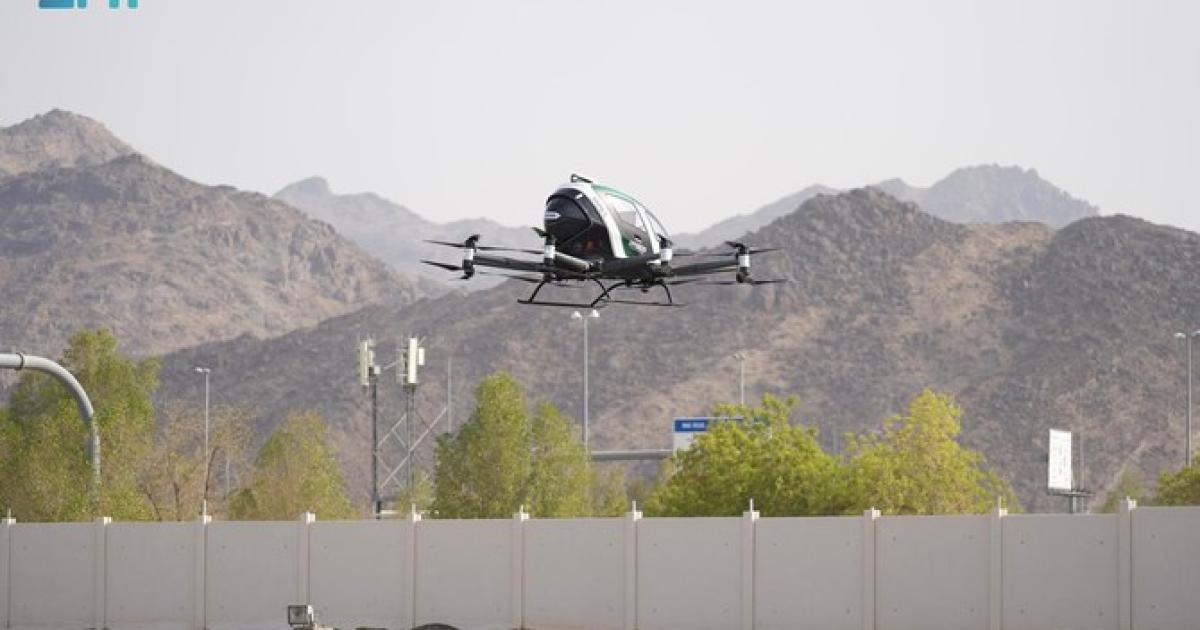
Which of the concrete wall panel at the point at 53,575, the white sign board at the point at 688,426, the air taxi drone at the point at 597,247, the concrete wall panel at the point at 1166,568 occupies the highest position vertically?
the air taxi drone at the point at 597,247

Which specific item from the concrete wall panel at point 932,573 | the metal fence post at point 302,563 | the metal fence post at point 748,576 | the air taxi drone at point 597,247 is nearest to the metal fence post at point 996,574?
the concrete wall panel at point 932,573

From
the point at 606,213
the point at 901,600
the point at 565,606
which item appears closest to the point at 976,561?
the point at 901,600

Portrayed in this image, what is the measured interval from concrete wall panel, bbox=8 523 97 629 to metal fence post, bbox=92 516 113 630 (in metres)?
0.08

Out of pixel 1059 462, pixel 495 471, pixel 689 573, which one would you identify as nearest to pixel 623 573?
pixel 689 573

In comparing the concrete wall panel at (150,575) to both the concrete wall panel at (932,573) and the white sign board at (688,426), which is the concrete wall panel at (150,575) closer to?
the concrete wall panel at (932,573)

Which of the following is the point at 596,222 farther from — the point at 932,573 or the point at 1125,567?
the point at 932,573

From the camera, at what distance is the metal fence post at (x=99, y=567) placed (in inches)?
2359

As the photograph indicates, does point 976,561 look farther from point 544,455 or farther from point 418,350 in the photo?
point 418,350

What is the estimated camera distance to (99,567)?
60.2 m

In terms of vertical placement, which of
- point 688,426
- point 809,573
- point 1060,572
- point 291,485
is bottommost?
point 809,573

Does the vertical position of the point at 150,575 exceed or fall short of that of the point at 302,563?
it falls short

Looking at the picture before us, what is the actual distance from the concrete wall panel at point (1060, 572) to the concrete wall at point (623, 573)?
35 mm

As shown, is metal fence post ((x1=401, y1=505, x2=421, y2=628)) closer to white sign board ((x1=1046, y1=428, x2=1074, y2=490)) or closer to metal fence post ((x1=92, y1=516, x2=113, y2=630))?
metal fence post ((x1=92, y1=516, x2=113, y2=630))

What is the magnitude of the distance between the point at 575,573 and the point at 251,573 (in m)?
9.82
